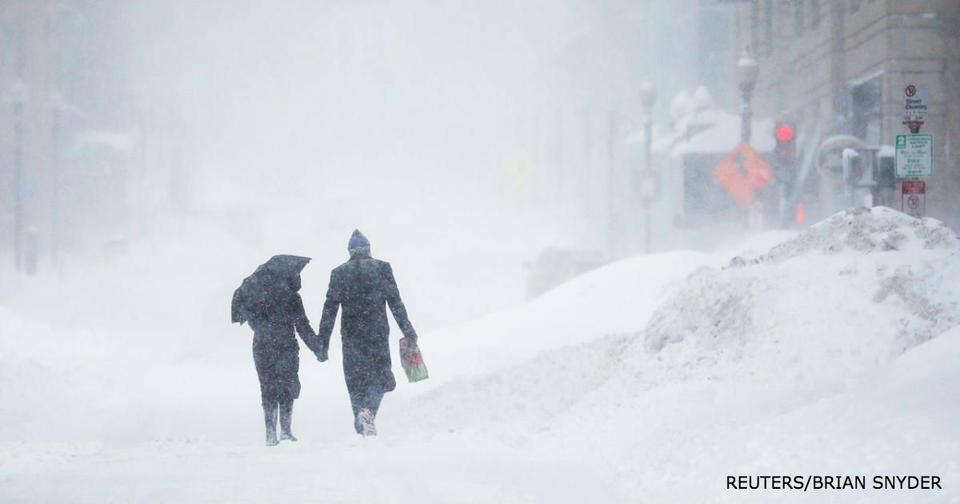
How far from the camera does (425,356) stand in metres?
16.9

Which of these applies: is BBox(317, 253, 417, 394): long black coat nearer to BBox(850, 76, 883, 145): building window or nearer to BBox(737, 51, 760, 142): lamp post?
BBox(737, 51, 760, 142): lamp post

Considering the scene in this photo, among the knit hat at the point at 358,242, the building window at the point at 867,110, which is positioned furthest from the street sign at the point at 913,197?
the building window at the point at 867,110

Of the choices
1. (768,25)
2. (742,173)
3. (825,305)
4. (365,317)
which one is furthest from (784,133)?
(768,25)

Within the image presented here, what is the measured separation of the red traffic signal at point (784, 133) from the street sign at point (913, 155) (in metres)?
8.08

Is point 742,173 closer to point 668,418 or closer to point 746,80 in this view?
point 746,80

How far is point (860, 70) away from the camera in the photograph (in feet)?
89.5

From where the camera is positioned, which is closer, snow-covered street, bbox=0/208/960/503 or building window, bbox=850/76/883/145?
snow-covered street, bbox=0/208/960/503

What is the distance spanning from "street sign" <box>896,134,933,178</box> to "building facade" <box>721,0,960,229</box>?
13.7ft

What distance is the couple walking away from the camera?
9242 millimetres

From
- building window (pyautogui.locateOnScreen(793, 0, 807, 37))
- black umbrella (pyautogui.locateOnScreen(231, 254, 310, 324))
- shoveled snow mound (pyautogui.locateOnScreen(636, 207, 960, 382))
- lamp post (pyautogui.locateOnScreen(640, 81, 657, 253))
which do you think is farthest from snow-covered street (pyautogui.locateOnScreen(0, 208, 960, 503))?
building window (pyautogui.locateOnScreen(793, 0, 807, 37))

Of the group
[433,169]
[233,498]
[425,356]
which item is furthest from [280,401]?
[433,169]

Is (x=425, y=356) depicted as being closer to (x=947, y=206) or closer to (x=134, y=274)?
(x=947, y=206)

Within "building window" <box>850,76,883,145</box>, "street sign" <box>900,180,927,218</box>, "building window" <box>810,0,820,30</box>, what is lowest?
"street sign" <box>900,180,927,218</box>

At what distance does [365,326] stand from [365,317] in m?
0.08
